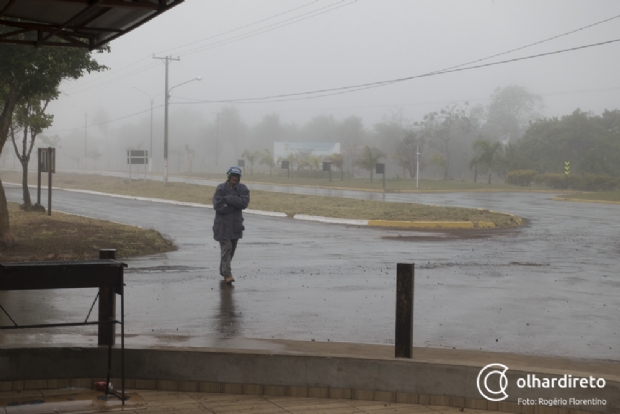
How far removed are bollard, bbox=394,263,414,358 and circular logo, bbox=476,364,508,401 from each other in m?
0.64

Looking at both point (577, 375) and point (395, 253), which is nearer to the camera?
point (577, 375)

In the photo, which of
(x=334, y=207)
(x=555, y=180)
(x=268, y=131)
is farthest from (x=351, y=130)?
(x=334, y=207)

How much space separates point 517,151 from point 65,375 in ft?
251

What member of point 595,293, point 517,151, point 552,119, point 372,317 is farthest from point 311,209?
point 552,119

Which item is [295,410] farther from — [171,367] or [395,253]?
[395,253]

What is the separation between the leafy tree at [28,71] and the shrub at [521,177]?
50171mm

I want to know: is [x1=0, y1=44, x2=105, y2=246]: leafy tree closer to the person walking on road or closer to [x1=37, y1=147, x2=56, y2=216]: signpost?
[x1=37, y1=147, x2=56, y2=216]: signpost

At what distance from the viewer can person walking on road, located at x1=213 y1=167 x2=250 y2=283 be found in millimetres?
12539

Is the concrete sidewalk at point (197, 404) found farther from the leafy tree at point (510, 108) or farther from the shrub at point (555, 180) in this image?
the leafy tree at point (510, 108)

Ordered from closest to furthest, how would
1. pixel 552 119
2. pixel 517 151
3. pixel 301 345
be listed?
pixel 301 345, pixel 517 151, pixel 552 119

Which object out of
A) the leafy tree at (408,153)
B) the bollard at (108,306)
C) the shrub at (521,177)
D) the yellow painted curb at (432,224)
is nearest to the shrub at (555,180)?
the shrub at (521,177)

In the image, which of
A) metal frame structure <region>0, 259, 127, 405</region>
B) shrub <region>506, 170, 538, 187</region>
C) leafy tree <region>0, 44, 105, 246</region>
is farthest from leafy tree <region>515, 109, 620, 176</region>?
metal frame structure <region>0, 259, 127, 405</region>

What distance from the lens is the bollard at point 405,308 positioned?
6441 millimetres

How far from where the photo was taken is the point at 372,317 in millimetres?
9906
